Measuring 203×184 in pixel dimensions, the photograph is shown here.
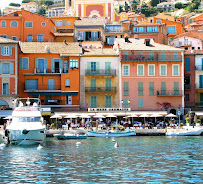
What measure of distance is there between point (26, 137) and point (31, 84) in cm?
2465

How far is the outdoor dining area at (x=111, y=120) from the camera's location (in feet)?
245

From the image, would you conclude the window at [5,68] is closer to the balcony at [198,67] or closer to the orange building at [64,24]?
the orange building at [64,24]

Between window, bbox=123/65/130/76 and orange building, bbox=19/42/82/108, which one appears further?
window, bbox=123/65/130/76

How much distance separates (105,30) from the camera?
10262 cm

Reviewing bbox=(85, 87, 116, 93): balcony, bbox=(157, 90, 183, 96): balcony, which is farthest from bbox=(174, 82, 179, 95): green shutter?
bbox=(85, 87, 116, 93): balcony

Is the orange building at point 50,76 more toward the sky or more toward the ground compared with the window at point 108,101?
more toward the sky

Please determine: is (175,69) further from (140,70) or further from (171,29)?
(171,29)

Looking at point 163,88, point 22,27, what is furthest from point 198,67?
point 22,27

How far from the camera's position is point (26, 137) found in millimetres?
57969

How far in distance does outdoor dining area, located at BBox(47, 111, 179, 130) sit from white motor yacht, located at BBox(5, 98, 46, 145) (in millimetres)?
11994

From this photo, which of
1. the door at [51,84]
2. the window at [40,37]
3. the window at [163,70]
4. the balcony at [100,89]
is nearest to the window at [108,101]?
the balcony at [100,89]

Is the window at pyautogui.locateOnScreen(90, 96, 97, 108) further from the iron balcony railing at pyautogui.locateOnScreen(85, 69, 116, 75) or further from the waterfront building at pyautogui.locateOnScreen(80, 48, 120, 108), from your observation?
the iron balcony railing at pyautogui.locateOnScreen(85, 69, 116, 75)

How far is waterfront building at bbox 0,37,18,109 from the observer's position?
79375 millimetres

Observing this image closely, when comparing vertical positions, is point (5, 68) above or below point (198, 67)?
below
